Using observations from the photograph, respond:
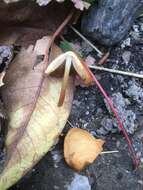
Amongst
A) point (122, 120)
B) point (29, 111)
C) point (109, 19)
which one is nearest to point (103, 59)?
point (109, 19)

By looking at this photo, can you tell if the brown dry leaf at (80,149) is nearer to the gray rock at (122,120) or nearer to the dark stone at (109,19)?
the gray rock at (122,120)

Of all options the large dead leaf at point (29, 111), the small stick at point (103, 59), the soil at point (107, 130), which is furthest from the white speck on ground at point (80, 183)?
the small stick at point (103, 59)

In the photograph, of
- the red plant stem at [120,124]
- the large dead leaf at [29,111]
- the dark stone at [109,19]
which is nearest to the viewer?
the large dead leaf at [29,111]

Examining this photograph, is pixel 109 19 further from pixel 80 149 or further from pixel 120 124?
pixel 80 149

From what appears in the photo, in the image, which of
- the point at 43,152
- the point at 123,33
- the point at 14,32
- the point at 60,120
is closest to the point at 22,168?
the point at 43,152

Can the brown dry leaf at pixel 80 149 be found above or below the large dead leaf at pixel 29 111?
below

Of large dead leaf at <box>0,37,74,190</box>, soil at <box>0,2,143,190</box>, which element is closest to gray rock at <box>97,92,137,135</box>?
soil at <box>0,2,143,190</box>

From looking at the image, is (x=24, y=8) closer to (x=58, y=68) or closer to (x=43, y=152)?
(x=58, y=68)
